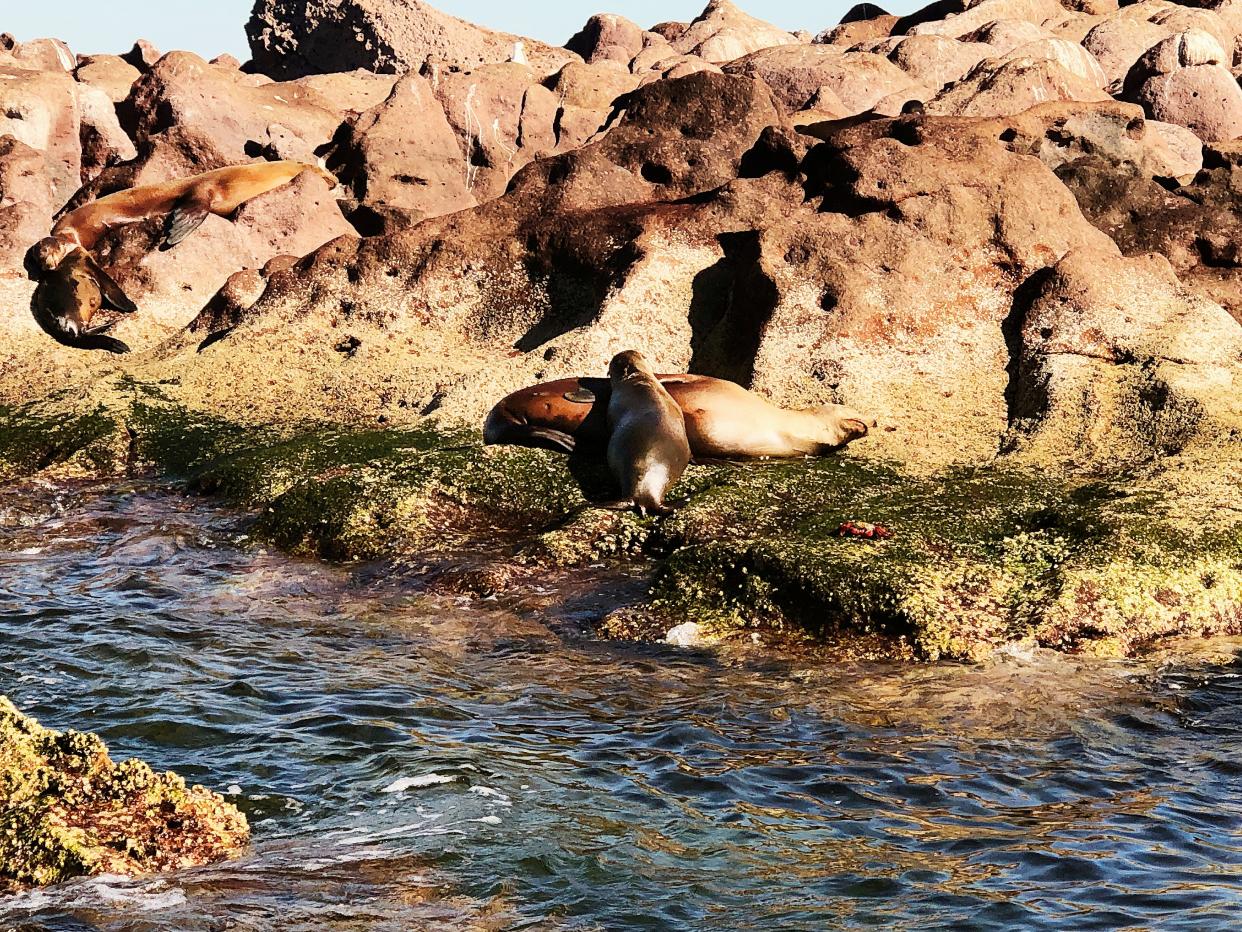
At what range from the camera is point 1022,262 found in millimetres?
12594

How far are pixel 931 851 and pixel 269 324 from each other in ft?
34.3

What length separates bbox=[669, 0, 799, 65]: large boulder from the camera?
3953 centimetres

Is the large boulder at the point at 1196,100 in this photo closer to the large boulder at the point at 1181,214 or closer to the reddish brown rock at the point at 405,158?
the large boulder at the point at 1181,214

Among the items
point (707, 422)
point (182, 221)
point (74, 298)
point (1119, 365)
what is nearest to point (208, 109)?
point (182, 221)

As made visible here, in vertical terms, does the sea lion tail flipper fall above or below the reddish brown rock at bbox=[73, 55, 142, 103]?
below

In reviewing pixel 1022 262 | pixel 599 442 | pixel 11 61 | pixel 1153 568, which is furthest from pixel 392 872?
pixel 11 61

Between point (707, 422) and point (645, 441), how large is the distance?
Result: 0.88m

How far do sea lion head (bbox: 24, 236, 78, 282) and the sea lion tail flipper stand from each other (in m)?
1.35

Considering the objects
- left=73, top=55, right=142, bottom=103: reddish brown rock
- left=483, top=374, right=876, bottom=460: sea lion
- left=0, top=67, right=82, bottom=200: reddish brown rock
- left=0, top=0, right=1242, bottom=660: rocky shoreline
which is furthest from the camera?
left=73, top=55, right=142, bottom=103: reddish brown rock

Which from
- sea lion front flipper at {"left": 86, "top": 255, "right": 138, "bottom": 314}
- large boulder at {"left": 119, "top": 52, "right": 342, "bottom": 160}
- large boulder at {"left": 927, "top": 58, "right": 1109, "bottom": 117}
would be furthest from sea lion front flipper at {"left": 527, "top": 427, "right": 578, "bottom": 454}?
large boulder at {"left": 119, "top": 52, "right": 342, "bottom": 160}

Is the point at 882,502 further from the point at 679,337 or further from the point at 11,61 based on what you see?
the point at 11,61

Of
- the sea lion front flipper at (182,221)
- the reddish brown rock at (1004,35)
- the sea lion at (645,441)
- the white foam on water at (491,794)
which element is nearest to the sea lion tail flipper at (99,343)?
the sea lion front flipper at (182,221)

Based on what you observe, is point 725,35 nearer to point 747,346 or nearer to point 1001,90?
point 1001,90

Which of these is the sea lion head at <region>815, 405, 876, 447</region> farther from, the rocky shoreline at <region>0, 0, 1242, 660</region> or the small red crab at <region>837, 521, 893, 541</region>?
the small red crab at <region>837, 521, 893, 541</region>
